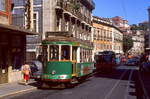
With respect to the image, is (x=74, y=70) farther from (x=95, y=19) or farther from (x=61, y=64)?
(x=95, y=19)

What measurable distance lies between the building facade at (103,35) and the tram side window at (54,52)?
50.8m

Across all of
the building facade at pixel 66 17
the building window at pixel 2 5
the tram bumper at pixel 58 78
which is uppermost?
the building facade at pixel 66 17

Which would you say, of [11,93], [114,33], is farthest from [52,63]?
[114,33]

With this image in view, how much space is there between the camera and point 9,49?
957 inches

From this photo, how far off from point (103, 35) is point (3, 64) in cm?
5886

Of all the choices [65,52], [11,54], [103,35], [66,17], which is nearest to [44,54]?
[65,52]

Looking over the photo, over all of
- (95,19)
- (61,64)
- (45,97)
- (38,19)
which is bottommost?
(45,97)

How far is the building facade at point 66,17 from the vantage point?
38.0 meters

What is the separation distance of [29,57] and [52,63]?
57.1 ft

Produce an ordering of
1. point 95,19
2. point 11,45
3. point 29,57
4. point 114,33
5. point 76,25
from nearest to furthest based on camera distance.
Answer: point 11,45 → point 29,57 → point 76,25 → point 95,19 → point 114,33

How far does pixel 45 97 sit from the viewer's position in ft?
54.4

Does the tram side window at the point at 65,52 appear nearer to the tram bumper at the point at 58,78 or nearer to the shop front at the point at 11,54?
the tram bumper at the point at 58,78

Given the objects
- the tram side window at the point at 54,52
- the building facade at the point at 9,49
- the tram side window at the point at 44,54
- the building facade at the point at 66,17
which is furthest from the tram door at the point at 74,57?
the building facade at the point at 66,17

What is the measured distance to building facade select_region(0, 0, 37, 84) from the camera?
2341cm
